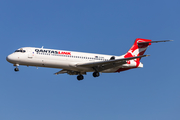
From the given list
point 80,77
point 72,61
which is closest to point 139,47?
point 80,77

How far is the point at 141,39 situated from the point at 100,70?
9313mm

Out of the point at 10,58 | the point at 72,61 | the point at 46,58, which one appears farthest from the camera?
the point at 72,61

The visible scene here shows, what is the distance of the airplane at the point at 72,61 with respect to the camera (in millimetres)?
39219

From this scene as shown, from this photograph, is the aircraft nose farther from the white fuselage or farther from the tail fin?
the tail fin

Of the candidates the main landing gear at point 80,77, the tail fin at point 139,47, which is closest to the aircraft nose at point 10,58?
the main landing gear at point 80,77

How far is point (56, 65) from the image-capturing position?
39812 mm

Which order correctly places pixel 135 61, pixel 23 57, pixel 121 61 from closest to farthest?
pixel 23 57 → pixel 121 61 → pixel 135 61

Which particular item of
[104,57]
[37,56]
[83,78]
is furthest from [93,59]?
[37,56]

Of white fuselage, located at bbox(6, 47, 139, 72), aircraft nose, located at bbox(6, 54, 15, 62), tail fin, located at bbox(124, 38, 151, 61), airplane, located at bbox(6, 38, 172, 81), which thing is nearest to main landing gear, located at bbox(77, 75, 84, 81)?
airplane, located at bbox(6, 38, 172, 81)

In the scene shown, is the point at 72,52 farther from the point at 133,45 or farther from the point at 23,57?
the point at 133,45

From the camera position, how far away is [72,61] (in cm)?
4062

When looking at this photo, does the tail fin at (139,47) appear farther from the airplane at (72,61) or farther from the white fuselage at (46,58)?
the white fuselage at (46,58)

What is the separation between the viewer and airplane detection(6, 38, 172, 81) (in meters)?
39.2

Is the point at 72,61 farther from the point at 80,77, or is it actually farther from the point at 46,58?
the point at 80,77
